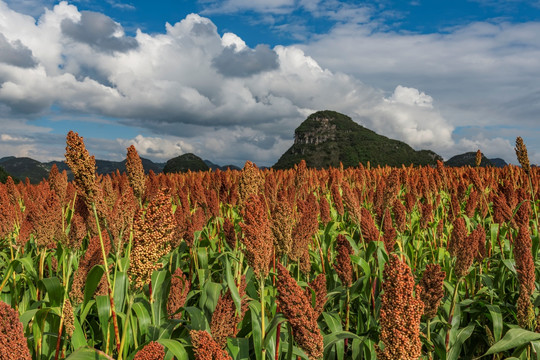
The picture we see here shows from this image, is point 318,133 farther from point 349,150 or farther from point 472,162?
point 472,162

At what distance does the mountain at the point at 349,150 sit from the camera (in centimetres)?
10115

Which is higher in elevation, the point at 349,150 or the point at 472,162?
the point at 349,150

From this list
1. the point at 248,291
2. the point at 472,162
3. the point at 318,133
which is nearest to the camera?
the point at 248,291

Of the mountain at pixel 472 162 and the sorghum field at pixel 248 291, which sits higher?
the mountain at pixel 472 162

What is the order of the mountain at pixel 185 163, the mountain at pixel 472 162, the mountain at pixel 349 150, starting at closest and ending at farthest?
the mountain at pixel 472 162 → the mountain at pixel 185 163 → the mountain at pixel 349 150

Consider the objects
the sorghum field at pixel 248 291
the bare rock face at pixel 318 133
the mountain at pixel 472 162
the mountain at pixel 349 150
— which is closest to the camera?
the sorghum field at pixel 248 291

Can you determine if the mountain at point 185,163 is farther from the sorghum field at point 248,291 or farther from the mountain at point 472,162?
the sorghum field at point 248,291

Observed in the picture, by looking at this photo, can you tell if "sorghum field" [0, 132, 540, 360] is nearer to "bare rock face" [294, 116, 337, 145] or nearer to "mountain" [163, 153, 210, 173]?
"mountain" [163, 153, 210, 173]

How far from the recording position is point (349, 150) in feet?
390

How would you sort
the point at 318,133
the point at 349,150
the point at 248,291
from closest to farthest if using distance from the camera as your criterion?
1. the point at 248,291
2. the point at 349,150
3. the point at 318,133

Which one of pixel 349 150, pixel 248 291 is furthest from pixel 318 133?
pixel 248 291

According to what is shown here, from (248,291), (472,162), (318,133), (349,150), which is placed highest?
→ (318,133)

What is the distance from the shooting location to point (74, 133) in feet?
8.55

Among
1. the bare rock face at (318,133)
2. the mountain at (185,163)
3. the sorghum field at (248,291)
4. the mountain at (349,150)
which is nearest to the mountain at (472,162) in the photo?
the mountain at (349,150)
